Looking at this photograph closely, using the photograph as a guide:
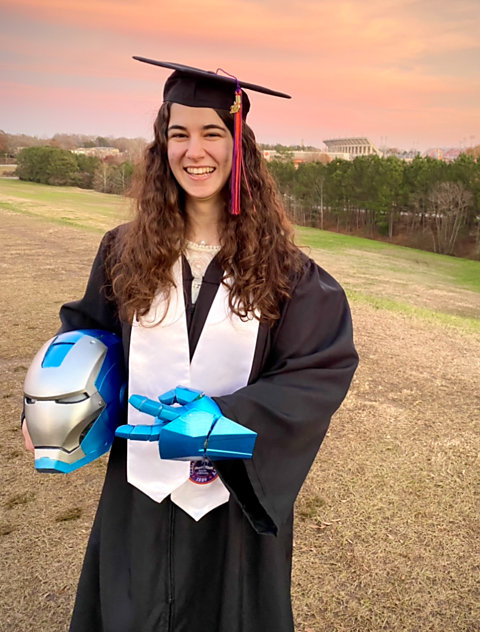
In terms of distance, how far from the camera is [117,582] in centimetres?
200

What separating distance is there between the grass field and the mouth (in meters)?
0.59

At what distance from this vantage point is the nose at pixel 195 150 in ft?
6.09

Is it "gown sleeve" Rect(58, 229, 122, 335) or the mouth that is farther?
"gown sleeve" Rect(58, 229, 122, 335)

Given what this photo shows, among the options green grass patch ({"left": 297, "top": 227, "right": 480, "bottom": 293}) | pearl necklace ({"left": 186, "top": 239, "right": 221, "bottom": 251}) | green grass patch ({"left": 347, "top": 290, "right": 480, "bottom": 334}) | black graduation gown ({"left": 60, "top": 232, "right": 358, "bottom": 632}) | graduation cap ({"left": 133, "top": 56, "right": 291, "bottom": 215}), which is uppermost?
graduation cap ({"left": 133, "top": 56, "right": 291, "bottom": 215})

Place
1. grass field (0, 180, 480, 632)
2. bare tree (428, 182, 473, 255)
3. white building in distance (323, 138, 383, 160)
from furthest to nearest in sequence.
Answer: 1. white building in distance (323, 138, 383, 160)
2. bare tree (428, 182, 473, 255)
3. grass field (0, 180, 480, 632)

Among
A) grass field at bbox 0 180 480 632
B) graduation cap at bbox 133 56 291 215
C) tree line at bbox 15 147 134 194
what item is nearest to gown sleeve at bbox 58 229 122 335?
grass field at bbox 0 180 480 632

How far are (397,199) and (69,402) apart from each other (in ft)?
136

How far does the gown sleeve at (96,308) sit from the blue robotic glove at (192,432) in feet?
2.24

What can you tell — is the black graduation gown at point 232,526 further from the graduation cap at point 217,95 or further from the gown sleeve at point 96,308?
the graduation cap at point 217,95

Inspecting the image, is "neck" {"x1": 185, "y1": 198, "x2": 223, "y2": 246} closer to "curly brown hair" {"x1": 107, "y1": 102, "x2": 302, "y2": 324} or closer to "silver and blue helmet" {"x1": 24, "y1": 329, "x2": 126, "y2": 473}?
"curly brown hair" {"x1": 107, "y1": 102, "x2": 302, "y2": 324}

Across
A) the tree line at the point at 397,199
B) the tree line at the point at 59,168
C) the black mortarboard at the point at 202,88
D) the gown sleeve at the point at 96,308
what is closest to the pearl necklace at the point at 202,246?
the gown sleeve at the point at 96,308

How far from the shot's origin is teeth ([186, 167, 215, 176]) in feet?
6.21

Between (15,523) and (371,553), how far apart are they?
2.22m

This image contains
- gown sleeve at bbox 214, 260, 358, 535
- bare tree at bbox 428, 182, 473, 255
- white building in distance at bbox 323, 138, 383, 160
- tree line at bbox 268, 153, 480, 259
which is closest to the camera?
gown sleeve at bbox 214, 260, 358, 535
